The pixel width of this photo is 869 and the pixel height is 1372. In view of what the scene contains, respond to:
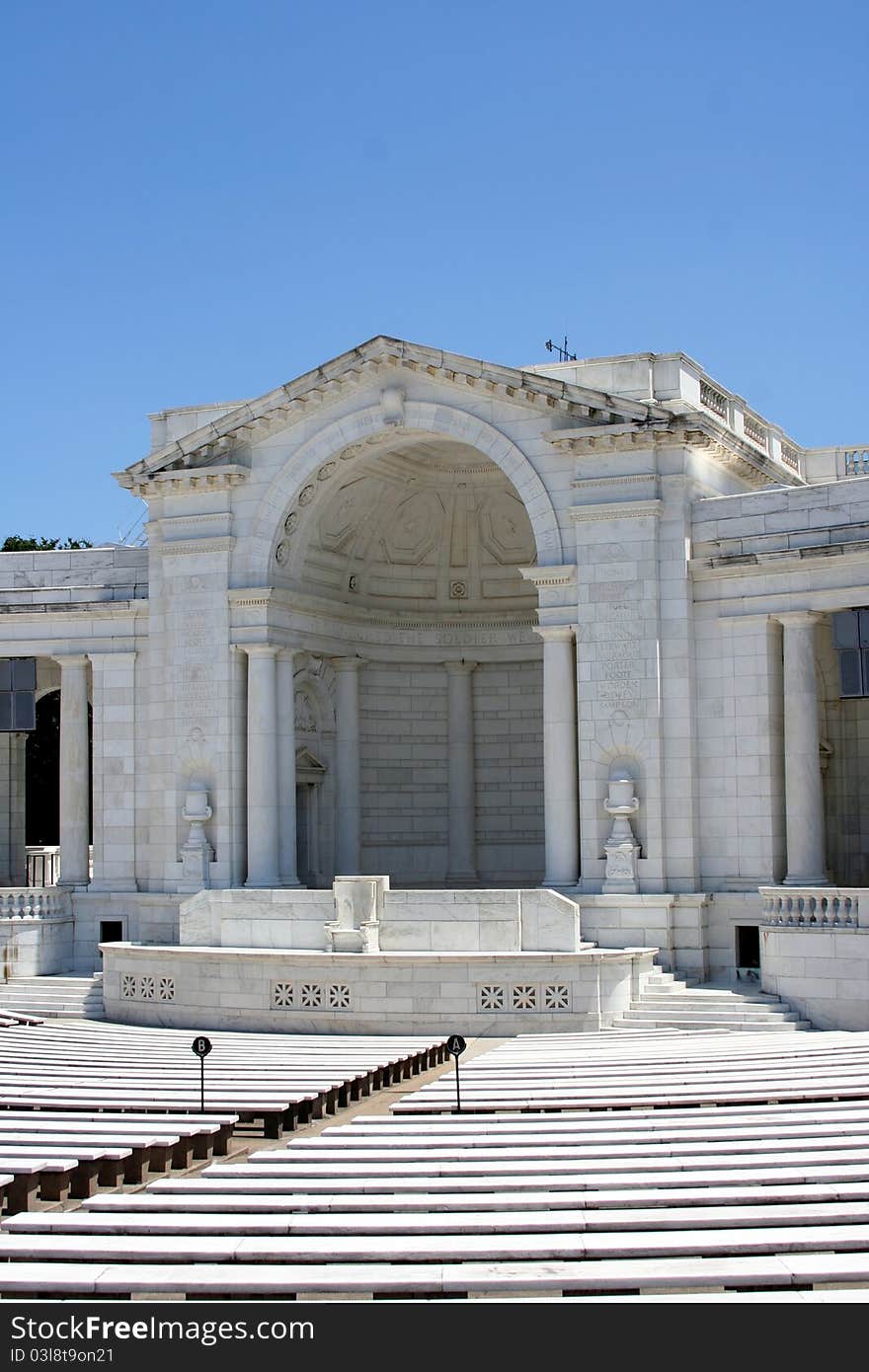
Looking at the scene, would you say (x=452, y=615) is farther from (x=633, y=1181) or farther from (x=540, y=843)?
(x=633, y=1181)

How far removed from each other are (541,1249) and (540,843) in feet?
119

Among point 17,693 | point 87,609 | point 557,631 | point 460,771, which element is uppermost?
point 87,609

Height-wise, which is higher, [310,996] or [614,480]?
[614,480]

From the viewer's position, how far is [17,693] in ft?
156

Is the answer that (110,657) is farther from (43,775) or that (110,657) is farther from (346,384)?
(43,775)

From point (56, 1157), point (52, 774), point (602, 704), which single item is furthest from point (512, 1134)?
point (52, 774)

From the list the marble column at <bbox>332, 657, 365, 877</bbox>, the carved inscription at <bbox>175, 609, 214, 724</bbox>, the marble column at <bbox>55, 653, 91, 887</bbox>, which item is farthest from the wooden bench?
the marble column at <bbox>332, 657, 365, 877</bbox>

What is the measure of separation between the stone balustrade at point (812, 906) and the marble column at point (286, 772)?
44.9 feet

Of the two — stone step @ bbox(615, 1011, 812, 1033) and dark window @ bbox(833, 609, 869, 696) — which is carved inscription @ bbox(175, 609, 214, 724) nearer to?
stone step @ bbox(615, 1011, 812, 1033)

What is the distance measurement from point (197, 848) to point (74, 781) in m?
5.25

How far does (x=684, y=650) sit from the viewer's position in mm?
39125

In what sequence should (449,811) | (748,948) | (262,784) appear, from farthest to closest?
(449,811)
(262,784)
(748,948)

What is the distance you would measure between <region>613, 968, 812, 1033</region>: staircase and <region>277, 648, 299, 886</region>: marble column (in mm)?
11589

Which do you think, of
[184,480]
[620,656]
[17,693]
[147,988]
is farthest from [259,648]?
[620,656]
